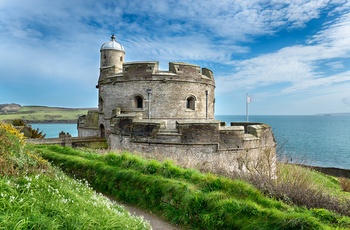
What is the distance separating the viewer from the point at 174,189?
20.3 ft

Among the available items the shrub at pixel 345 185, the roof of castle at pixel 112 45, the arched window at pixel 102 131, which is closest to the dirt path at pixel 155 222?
the arched window at pixel 102 131

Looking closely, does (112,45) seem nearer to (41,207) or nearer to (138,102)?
(138,102)

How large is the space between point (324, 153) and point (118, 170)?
146 feet

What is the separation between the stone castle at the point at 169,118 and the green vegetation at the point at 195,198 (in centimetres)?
360

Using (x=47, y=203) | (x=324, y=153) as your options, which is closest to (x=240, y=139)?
(x=47, y=203)

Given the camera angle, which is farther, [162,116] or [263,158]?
[162,116]

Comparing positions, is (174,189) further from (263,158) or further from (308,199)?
(263,158)

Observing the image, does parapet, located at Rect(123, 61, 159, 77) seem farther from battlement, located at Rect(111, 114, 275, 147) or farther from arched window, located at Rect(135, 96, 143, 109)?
battlement, located at Rect(111, 114, 275, 147)

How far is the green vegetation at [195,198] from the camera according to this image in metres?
4.44

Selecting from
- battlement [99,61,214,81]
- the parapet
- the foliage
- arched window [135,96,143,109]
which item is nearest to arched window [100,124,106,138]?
arched window [135,96,143,109]

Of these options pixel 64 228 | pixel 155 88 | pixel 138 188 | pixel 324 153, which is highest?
pixel 155 88

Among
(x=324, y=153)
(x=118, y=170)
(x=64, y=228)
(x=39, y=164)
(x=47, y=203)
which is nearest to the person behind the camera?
(x=64, y=228)

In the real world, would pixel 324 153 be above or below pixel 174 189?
below

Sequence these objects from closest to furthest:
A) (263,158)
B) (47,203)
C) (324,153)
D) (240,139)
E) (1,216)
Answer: (1,216), (47,203), (263,158), (240,139), (324,153)
